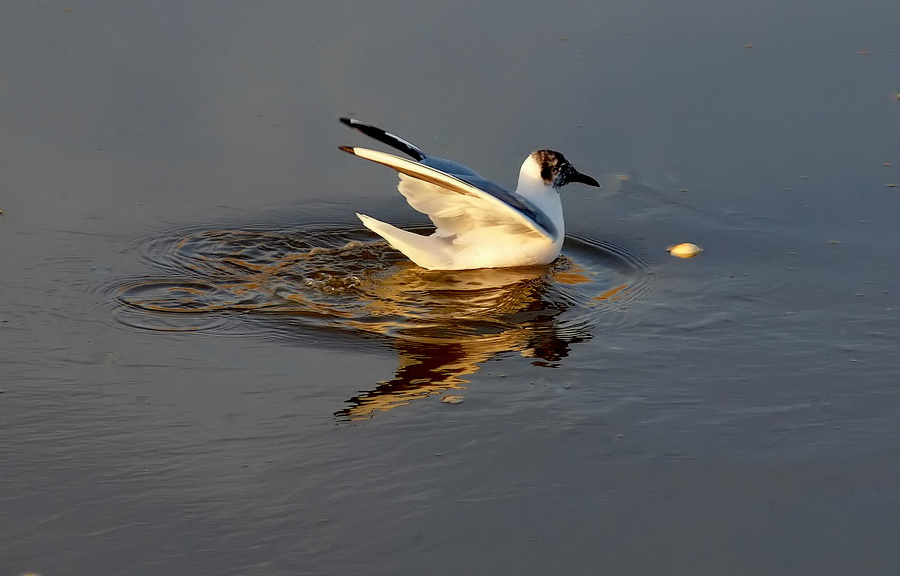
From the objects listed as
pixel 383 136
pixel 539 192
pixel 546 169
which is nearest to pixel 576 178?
pixel 546 169

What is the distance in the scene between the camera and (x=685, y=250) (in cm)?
695

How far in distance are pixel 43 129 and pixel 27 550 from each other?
4.59m

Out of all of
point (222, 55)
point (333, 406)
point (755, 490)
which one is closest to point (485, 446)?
point (333, 406)

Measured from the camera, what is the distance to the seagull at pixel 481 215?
6559mm

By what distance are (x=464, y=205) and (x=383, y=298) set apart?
0.67 metres

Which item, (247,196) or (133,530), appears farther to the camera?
(247,196)

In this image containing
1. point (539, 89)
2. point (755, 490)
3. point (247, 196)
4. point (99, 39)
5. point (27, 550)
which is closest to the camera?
point (27, 550)

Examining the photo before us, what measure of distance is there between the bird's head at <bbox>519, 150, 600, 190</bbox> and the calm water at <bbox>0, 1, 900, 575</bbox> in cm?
36

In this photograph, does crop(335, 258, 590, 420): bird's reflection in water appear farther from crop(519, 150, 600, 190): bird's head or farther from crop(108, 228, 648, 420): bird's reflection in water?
crop(519, 150, 600, 190): bird's head

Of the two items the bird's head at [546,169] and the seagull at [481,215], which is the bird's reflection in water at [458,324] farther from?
the bird's head at [546,169]

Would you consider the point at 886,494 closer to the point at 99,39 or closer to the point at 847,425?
the point at 847,425

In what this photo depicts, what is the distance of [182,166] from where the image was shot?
303 inches

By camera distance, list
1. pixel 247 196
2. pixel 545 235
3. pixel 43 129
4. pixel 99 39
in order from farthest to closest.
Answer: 1. pixel 99 39
2. pixel 43 129
3. pixel 247 196
4. pixel 545 235

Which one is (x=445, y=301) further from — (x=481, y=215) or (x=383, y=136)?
(x=383, y=136)
